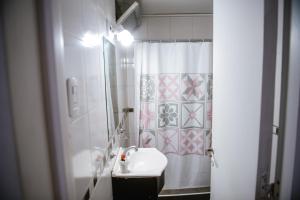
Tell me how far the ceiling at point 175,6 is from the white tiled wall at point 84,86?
1049mm

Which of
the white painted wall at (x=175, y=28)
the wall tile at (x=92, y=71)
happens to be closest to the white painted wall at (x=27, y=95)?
the wall tile at (x=92, y=71)

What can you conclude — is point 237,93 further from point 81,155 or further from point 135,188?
point 135,188

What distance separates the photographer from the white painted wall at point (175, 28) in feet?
6.62

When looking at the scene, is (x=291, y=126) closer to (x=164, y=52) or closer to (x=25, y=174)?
(x=25, y=174)

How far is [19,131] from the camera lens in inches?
13.5

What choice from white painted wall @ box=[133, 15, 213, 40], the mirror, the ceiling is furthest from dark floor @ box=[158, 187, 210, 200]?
the ceiling

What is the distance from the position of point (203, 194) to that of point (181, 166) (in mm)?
447

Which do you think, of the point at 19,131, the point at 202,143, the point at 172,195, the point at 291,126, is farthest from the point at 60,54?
the point at 172,195

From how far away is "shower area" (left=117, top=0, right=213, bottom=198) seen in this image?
79.4 inches

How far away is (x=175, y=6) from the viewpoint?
5.97 ft

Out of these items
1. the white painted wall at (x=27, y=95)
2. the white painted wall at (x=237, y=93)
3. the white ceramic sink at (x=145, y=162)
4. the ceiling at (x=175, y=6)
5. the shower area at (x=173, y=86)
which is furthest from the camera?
the shower area at (x=173, y=86)

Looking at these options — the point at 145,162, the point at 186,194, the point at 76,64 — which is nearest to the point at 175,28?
the point at 145,162

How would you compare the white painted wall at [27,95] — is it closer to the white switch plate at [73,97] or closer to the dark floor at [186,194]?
the white switch plate at [73,97]

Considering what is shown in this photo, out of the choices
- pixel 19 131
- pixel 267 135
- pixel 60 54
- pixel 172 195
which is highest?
pixel 60 54
